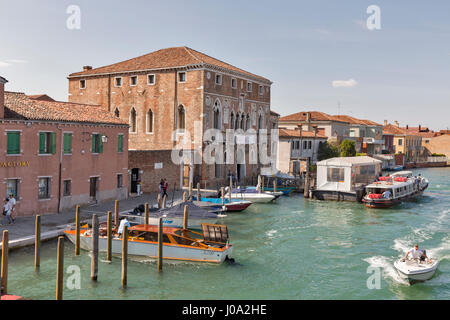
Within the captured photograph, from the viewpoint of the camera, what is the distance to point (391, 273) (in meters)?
14.9

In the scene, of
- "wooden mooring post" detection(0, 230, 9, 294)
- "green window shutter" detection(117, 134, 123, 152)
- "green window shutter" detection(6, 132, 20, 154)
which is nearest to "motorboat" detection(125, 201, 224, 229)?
"green window shutter" detection(117, 134, 123, 152)

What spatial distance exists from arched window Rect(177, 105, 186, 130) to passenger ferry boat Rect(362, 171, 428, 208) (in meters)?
13.2

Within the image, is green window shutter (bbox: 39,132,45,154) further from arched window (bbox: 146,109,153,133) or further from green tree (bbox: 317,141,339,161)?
green tree (bbox: 317,141,339,161)

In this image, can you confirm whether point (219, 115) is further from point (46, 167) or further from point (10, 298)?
point (10, 298)

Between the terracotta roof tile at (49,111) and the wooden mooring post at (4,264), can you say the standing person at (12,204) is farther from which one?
the wooden mooring post at (4,264)

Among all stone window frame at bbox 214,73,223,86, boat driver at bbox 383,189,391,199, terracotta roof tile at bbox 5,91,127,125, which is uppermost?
stone window frame at bbox 214,73,223,86

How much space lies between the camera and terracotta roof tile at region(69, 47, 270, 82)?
32.2m

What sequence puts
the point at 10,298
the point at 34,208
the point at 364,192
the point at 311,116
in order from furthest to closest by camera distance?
1. the point at 311,116
2. the point at 364,192
3. the point at 34,208
4. the point at 10,298

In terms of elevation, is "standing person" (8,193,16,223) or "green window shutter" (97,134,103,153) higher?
"green window shutter" (97,134,103,153)

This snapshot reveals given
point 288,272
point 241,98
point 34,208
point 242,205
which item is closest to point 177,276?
point 288,272

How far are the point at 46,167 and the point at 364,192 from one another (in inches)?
841

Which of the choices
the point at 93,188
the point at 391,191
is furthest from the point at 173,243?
the point at 391,191

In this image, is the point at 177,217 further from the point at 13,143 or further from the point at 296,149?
the point at 296,149

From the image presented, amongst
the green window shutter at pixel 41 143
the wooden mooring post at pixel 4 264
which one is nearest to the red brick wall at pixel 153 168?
the green window shutter at pixel 41 143
